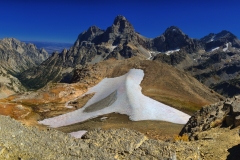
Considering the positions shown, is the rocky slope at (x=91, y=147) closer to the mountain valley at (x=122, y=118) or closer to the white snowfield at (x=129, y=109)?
the mountain valley at (x=122, y=118)

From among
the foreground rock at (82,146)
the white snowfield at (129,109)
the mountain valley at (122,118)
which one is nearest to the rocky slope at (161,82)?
the mountain valley at (122,118)

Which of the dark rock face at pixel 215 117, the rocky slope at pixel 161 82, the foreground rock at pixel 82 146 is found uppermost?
the rocky slope at pixel 161 82

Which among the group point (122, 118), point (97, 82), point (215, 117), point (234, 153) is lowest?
point (234, 153)

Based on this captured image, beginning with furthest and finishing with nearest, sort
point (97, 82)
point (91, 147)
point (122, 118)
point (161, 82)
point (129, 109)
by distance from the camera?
1. point (97, 82)
2. point (161, 82)
3. point (129, 109)
4. point (122, 118)
5. point (91, 147)

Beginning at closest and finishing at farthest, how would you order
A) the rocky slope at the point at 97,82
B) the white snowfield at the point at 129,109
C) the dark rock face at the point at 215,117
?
the dark rock face at the point at 215,117
the rocky slope at the point at 97,82
the white snowfield at the point at 129,109

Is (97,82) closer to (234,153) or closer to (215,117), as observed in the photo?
(215,117)

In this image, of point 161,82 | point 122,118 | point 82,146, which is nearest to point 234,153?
point 82,146

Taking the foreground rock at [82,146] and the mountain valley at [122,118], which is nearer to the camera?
the foreground rock at [82,146]
